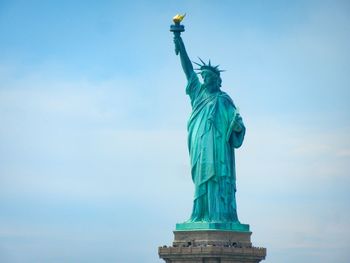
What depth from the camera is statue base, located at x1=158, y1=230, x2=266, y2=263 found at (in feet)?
137

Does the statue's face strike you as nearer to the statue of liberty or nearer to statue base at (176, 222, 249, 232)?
the statue of liberty

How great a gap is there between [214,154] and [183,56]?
405 cm

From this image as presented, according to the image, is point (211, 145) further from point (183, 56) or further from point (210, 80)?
point (183, 56)

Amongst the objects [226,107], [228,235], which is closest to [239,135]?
[226,107]

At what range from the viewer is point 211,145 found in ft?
142

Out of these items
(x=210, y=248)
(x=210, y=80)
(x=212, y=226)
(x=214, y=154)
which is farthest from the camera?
(x=210, y=80)

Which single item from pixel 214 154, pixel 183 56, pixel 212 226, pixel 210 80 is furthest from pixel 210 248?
pixel 183 56

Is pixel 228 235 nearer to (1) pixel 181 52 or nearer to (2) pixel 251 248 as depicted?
(2) pixel 251 248

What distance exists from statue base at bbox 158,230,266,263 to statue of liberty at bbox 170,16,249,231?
29 cm

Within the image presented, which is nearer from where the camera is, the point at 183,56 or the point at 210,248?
the point at 210,248

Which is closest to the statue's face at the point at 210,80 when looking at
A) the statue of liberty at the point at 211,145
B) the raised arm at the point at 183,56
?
the statue of liberty at the point at 211,145

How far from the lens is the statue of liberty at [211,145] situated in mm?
42875

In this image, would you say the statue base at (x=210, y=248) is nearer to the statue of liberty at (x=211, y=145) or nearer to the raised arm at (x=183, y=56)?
the statue of liberty at (x=211, y=145)

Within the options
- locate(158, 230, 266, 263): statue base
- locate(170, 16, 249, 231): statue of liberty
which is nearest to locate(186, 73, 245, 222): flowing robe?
locate(170, 16, 249, 231): statue of liberty
